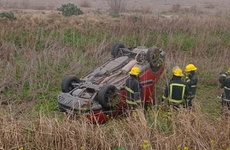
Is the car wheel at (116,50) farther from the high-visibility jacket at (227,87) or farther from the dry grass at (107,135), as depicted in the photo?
the dry grass at (107,135)

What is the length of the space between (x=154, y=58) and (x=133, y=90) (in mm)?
1608

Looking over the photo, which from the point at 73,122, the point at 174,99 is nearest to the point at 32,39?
the point at 174,99

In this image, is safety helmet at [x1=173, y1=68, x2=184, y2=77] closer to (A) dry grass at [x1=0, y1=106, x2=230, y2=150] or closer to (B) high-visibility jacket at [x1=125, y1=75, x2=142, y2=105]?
(B) high-visibility jacket at [x1=125, y1=75, x2=142, y2=105]

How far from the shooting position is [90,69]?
1060 centimetres

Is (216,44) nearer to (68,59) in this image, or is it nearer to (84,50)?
(84,50)

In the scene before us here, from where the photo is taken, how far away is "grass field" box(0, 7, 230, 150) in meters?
4.61

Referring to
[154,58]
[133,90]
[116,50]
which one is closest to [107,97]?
[133,90]

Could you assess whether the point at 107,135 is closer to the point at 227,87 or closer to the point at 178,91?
the point at 178,91

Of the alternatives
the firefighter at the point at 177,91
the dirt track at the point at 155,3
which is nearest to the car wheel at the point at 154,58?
the firefighter at the point at 177,91

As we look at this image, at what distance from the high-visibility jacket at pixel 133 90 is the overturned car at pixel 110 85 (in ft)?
0.83

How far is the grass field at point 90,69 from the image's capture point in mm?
4605

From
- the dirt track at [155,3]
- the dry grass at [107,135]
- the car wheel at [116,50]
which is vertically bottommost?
the dry grass at [107,135]

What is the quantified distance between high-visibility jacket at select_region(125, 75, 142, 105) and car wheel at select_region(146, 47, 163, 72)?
1.26 metres

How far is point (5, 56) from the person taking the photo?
11.5 m
